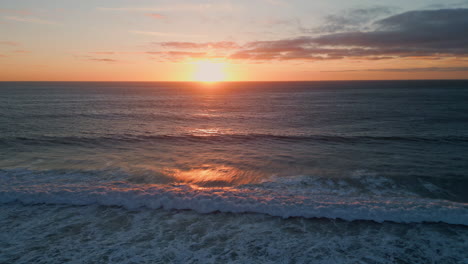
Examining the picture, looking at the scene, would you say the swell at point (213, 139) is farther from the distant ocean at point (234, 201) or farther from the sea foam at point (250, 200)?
the sea foam at point (250, 200)

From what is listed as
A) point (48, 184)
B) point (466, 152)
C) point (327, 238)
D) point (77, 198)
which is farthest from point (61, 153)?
point (466, 152)

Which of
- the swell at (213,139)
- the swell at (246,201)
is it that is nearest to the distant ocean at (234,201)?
the swell at (246,201)

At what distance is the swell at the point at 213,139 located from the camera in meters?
19.5

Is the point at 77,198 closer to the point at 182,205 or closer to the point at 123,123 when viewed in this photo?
the point at 182,205

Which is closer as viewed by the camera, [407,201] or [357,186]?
[407,201]

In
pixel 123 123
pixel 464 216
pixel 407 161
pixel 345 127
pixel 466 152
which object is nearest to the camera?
pixel 464 216

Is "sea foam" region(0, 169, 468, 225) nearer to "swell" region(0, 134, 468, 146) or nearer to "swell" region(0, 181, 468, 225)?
"swell" region(0, 181, 468, 225)

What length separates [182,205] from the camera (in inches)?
373

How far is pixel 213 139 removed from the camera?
21469mm

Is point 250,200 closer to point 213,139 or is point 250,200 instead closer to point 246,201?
point 246,201

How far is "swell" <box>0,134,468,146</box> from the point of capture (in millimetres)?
19453

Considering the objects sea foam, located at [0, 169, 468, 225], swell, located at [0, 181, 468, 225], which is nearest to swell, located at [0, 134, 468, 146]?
sea foam, located at [0, 169, 468, 225]

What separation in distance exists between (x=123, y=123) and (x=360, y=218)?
26.0 metres

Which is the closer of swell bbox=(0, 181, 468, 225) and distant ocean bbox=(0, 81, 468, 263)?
distant ocean bbox=(0, 81, 468, 263)
